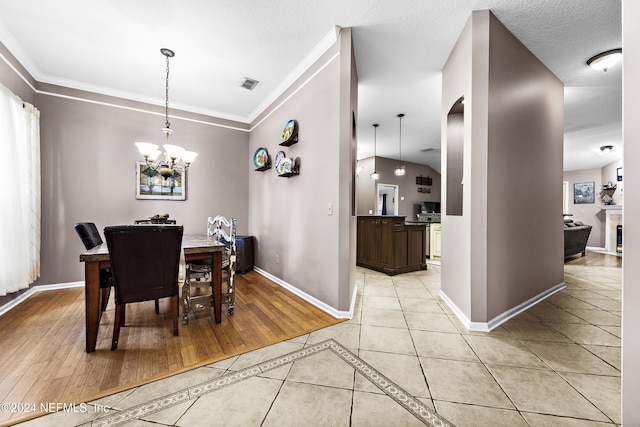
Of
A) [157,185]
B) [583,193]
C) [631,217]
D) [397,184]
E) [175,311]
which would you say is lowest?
[175,311]

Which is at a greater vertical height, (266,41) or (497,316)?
(266,41)

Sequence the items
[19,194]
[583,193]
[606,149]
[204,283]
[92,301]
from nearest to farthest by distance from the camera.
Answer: [92,301] → [204,283] → [19,194] → [606,149] → [583,193]

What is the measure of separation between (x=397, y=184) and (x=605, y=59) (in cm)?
554

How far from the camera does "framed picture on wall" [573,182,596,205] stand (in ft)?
25.0

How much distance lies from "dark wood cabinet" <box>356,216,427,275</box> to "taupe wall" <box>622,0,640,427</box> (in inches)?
123

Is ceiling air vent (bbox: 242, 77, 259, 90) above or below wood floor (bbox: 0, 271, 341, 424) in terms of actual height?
above

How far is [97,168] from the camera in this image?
3.52 metres

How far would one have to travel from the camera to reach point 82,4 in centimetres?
212

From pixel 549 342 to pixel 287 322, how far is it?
2.18 m

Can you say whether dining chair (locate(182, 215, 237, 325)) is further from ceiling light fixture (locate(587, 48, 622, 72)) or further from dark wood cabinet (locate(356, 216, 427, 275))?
ceiling light fixture (locate(587, 48, 622, 72))

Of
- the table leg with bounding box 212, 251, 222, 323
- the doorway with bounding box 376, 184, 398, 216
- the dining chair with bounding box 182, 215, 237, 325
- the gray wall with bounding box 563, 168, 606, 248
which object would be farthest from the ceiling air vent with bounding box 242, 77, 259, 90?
the gray wall with bounding box 563, 168, 606, 248

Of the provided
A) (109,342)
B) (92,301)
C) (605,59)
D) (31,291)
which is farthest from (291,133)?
(31,291)

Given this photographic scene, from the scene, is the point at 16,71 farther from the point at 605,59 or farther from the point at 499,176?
the point at 605,59

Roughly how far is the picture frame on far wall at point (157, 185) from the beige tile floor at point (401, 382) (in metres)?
3.20
